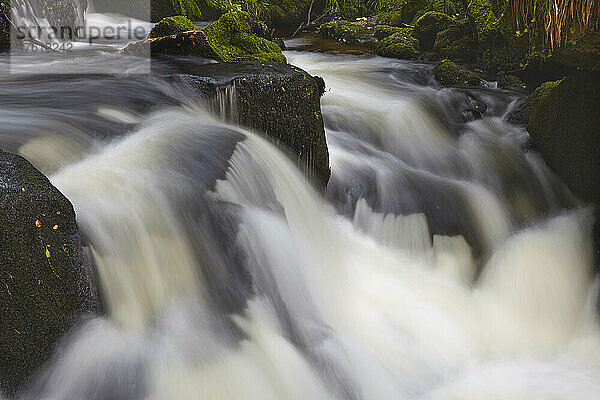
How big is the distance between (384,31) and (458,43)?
2843mm

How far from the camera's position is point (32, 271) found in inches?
88.4

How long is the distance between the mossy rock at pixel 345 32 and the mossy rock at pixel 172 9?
2.94 m

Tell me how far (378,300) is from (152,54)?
360 cm

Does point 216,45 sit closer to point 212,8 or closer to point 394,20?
point 212,8

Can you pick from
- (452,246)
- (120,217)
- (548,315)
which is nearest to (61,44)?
(120,217)

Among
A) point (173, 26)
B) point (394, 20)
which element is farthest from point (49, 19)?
point (394, 20)

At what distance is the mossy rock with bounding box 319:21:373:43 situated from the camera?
476 inches

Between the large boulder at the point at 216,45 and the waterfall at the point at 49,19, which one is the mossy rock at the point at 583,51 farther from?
the waterfall at the point at 49,19

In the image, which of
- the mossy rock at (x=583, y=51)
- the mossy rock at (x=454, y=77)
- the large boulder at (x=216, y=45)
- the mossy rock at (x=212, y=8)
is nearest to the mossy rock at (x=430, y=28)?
the mossy rock at (x=454, y=77)

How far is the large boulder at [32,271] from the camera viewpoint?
7.17 feet

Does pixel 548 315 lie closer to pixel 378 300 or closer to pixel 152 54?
pixel 378 300

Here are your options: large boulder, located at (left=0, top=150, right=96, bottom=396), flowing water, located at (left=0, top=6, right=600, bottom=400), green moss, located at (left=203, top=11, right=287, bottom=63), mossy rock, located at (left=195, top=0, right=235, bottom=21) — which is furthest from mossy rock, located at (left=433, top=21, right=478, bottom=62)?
large boulder, located at (left=0, top=150, right=96, bottom=396)

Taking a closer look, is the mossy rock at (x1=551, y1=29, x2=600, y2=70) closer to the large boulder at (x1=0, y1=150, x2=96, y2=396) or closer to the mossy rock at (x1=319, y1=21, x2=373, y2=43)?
the large boulder at (x1=0, y1=150, x2=96, y2=396)

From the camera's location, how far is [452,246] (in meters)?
4.19
